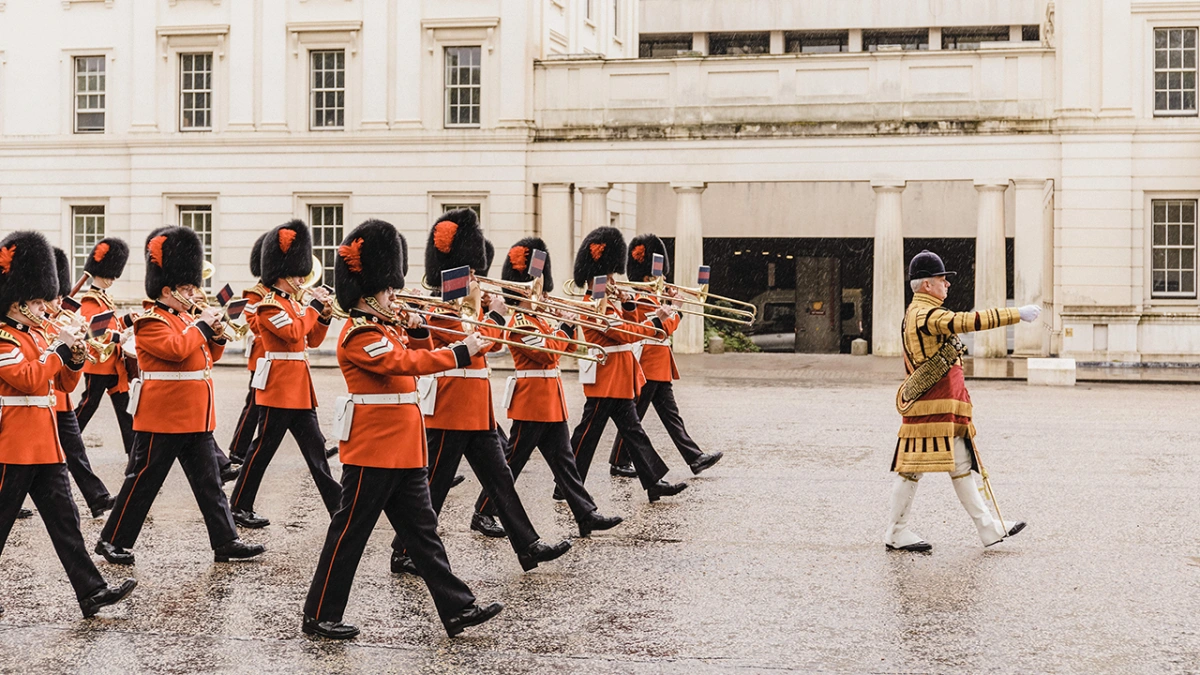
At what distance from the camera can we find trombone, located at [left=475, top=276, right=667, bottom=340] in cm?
909

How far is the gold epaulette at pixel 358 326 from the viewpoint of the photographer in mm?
6535

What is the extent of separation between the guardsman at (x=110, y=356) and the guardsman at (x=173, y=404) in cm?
206

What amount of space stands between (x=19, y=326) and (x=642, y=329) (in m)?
4.86

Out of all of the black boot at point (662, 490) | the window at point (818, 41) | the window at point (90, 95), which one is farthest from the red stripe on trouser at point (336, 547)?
the window at point (818, 41)

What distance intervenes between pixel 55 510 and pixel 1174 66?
2500cm

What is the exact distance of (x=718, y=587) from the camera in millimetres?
7426

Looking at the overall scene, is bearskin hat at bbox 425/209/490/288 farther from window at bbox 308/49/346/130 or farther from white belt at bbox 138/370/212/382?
window at bbox 308/49/346/130

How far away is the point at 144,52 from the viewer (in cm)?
3150

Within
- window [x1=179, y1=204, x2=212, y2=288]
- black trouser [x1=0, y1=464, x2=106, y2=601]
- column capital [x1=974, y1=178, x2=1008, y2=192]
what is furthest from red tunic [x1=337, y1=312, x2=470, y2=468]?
window [x1=179, y1=204, x2=212, y2=288]

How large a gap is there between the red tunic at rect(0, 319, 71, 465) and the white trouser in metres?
4.49

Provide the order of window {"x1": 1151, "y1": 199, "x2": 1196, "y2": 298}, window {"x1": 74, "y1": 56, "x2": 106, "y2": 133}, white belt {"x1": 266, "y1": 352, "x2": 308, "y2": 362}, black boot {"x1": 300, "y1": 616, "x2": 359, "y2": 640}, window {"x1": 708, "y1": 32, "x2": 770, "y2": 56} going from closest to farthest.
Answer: black boot {"x1": 300, "y1": 616, "x2": 359, "y2": 640}, white belt {"x1": 266, "y1": 352, "x2": 308, "y2": 362}, window {"x1": 1151, "y1": 199, "x2": 1196, "y2": 298}, window {"x1": 74, "y1": 56, "x2": 106, "y2": 133}, window {"x1": 708, "y1": 32, "x2": 770, "y2": 56}

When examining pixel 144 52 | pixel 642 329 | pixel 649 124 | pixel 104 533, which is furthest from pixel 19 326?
pixel 144 52

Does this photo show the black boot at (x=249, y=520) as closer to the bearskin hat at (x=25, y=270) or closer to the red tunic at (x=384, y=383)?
the bearskin hat at (x=25, y=270)

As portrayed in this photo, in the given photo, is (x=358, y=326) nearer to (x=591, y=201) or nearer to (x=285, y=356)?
(x=285, y=356)
